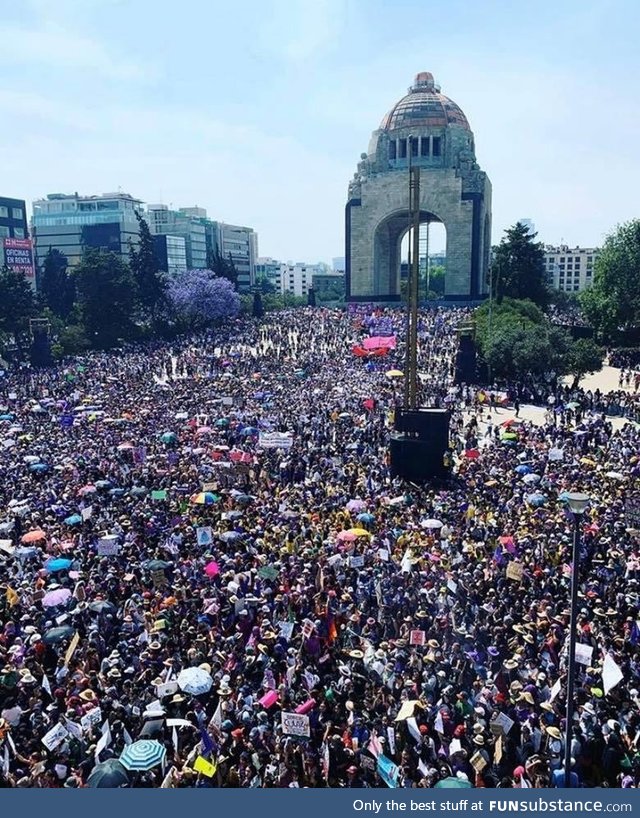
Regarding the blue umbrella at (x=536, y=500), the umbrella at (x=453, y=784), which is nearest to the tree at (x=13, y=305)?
the blue umbrella at (x=536, y=500)

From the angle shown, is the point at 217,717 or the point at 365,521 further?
the point at 365,521

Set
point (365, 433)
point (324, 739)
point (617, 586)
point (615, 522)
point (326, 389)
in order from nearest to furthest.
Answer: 1. point (324, 739)
2. point (617, 586)
3. point (615, 522)
4. point (365, 433)
5. point (326, 389)

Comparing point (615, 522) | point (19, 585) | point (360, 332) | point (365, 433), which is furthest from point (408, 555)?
point (360, 332)

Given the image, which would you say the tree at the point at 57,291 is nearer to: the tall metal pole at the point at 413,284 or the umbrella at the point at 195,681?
the tall metal pole at the point at 413,284

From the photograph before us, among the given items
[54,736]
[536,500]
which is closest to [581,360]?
[536,500]

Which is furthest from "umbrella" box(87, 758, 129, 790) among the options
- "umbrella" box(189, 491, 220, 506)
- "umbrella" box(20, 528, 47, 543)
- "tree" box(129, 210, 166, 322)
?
"tree" box(129, 210, 166, 322)

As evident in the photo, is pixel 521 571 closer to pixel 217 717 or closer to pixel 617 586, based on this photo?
pixel 617 586

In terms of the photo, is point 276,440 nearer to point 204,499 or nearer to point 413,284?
point 204,499
